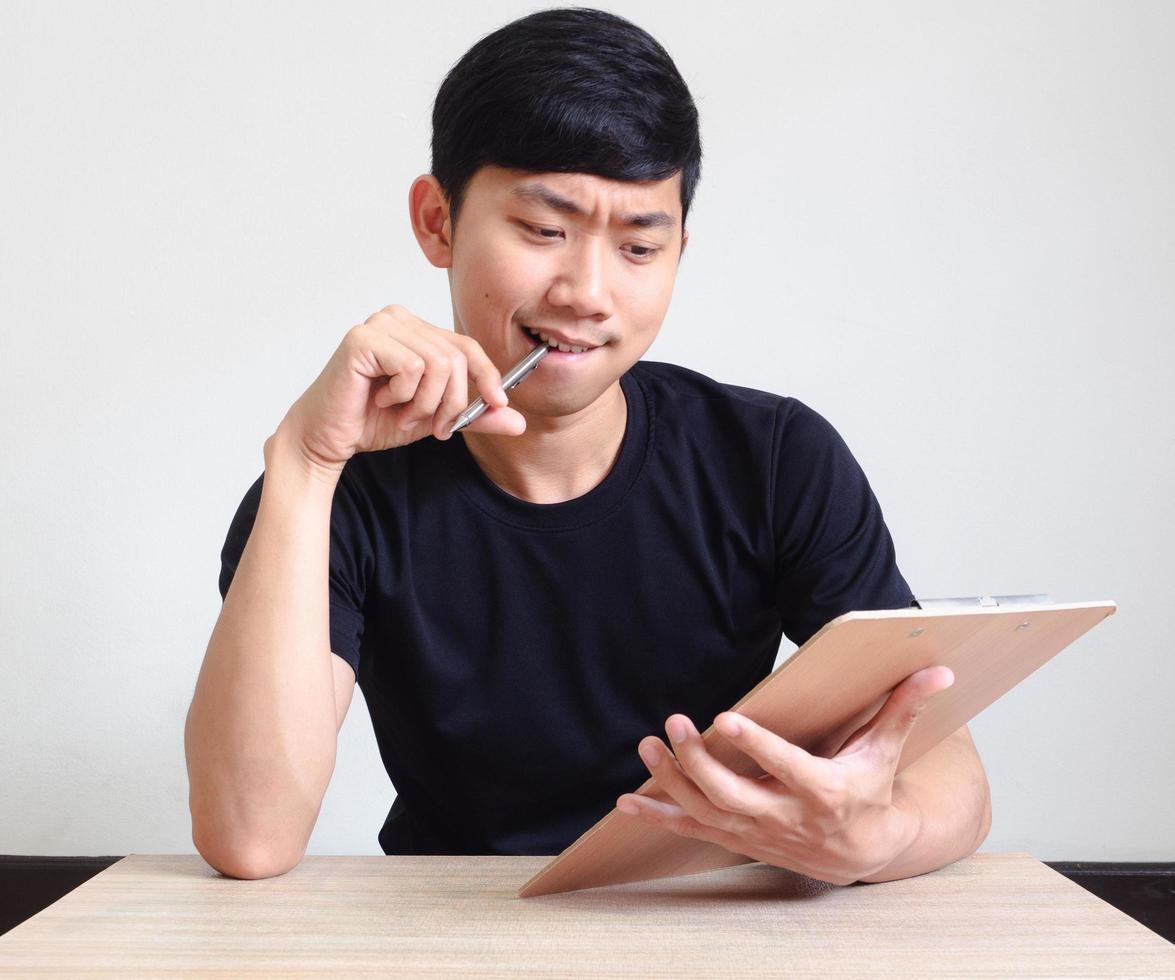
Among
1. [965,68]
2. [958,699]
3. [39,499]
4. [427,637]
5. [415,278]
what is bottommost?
[39,499]

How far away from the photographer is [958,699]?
861mm

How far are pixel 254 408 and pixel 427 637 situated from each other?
1.03 meters

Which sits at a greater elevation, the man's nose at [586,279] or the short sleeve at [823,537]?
the man's nose at [586,279]

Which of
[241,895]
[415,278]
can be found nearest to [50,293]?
[415,278]

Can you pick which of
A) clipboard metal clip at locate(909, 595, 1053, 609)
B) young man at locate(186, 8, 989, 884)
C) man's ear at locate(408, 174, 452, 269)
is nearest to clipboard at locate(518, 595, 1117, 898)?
clipboard metal clip at locate(909, 595, 1053, 609)

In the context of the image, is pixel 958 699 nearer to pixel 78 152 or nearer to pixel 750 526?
pixel 750 526

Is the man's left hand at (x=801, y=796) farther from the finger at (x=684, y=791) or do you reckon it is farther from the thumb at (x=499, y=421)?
the thumb at (x=499, y=421)

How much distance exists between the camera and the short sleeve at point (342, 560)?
1104mm

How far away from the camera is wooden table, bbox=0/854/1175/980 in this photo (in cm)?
69

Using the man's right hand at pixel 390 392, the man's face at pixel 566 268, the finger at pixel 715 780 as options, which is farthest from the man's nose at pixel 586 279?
the finger at pixel 715 780

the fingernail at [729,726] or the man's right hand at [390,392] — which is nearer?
the fingernail at [729,726]

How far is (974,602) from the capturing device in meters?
0.72

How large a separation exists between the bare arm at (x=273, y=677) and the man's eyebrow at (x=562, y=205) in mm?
298

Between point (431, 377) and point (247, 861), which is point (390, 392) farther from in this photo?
point (247, 861)
